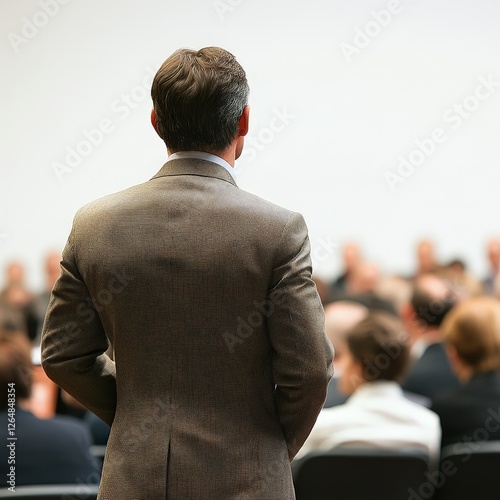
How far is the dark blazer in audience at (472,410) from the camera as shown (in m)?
2.99

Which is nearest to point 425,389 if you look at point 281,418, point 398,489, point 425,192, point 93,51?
point 398,489

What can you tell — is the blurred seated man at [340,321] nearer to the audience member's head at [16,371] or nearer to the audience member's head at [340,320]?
the audience member's head at [340,320]

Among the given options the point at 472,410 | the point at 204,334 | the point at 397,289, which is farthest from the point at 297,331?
the point at 397,289

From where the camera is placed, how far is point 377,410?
2.87m

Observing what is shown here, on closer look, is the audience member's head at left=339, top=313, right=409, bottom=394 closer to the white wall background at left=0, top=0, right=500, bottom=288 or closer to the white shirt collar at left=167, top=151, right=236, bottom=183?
the white shirt collar at left=167, top=151, right=236, bottom=183

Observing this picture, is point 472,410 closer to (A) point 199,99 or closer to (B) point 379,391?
(B) point 379,391

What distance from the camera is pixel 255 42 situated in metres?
8.29

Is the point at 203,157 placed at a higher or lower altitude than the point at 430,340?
higher

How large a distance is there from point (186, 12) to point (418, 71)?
2367 mm

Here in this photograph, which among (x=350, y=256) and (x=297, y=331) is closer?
(x=297, y=331)

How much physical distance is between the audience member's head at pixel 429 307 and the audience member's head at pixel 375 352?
40.5 inches

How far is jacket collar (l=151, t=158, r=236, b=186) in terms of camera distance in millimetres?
1588

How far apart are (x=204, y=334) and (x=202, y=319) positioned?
0.09 ft

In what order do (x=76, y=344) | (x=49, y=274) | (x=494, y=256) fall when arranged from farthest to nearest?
1. (x=494, y=256)
2. (x=49, y=274)
3. (x=76, y=344)
